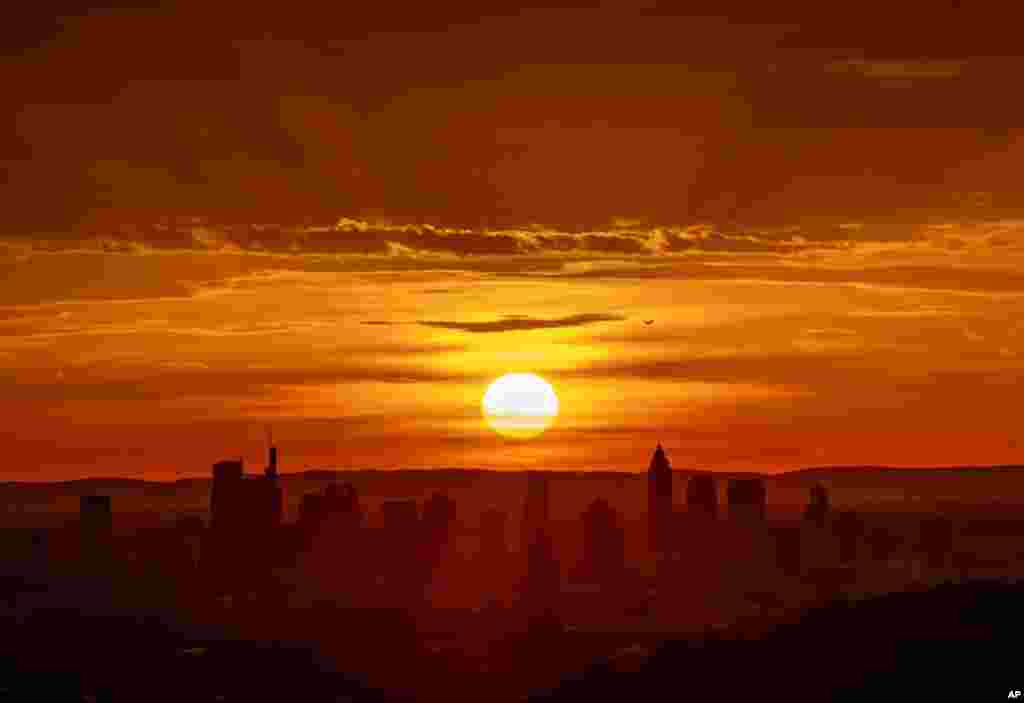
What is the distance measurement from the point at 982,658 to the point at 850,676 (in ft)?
43.4

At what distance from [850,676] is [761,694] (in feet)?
27.0

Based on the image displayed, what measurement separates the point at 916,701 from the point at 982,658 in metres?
10.2

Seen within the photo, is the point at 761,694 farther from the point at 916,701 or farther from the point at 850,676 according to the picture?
the point at 916,701

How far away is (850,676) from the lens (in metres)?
196

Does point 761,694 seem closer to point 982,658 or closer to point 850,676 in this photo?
point 850,676

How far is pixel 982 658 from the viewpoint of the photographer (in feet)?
612

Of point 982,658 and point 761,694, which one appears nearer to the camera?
point 982,658

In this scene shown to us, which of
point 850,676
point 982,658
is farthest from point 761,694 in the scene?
point 982,658

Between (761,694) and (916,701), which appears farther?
(761,694)

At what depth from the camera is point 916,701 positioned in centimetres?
17925

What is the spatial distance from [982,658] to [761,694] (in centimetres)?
2119
